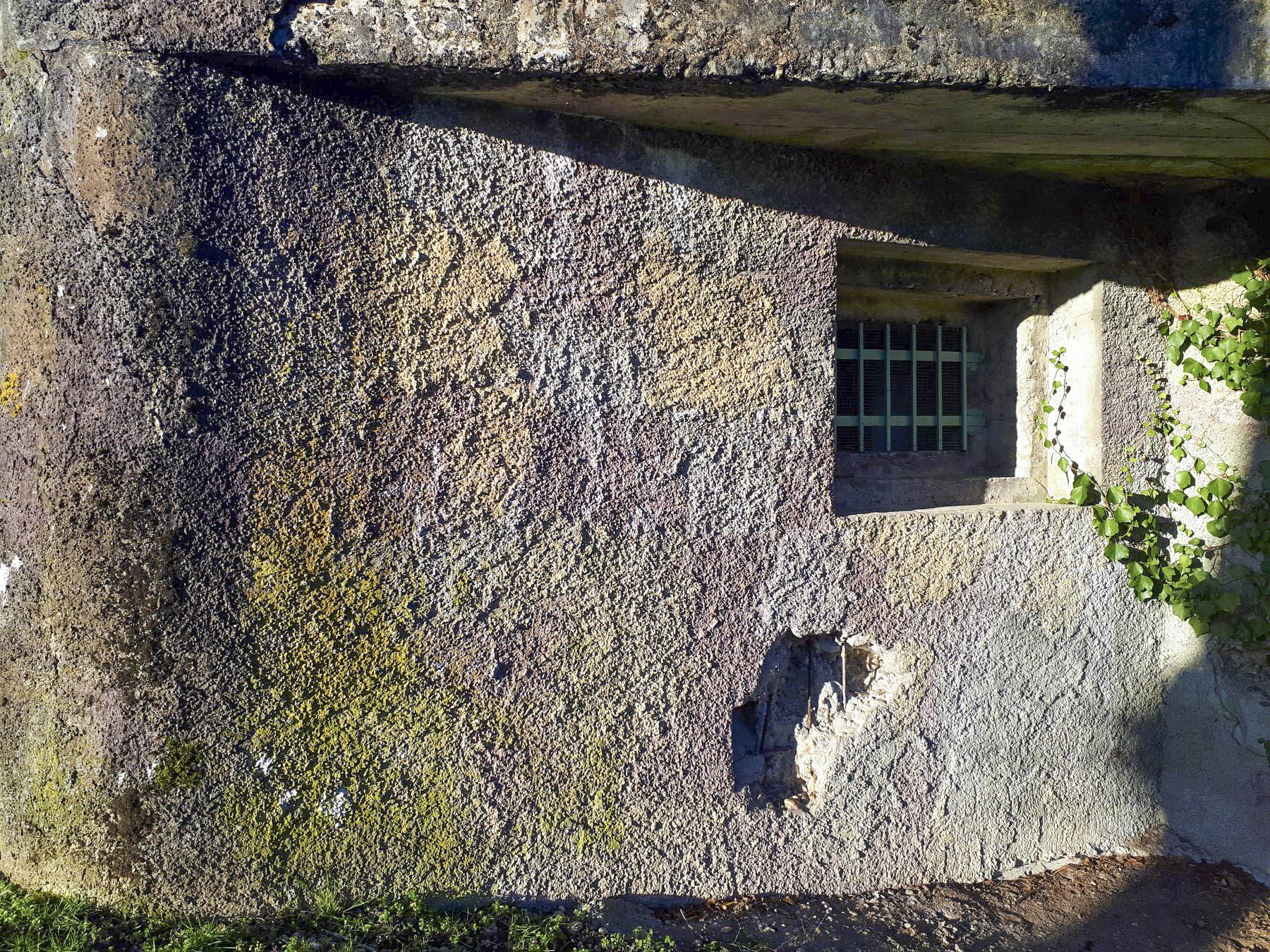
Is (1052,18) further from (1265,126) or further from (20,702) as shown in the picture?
(20,702)

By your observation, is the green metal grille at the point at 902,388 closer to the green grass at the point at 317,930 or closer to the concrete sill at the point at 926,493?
the concrete sill at the point at 926,493

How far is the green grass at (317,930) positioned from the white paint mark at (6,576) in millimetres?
605

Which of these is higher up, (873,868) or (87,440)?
(87,440)

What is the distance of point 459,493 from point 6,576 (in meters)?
0.97

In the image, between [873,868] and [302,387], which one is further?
[873,868]

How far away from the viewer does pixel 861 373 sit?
2766mm

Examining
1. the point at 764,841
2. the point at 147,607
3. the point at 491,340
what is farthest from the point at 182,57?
the point at 764,841

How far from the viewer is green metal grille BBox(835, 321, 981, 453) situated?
109 inches

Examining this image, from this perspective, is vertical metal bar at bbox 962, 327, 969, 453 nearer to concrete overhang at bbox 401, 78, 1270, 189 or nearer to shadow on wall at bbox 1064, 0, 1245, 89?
concrete overhang at bbox 401, 78, 1270, 189

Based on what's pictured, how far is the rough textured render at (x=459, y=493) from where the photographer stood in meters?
1.84

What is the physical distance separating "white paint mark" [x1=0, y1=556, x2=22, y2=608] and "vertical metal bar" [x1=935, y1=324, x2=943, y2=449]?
251 centimetres

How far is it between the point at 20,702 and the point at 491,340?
128cm

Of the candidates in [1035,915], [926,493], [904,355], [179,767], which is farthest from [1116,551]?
[179,767]

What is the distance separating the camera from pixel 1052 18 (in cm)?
189
